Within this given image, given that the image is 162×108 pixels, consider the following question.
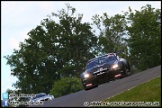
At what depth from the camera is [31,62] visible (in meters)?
74.3

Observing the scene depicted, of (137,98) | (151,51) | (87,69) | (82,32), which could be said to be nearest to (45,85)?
(82,32)

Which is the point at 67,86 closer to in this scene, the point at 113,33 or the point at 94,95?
the point at 113,33

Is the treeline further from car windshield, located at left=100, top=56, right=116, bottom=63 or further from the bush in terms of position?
car windshield, located at left=100, top=56, right=116, bottom=63

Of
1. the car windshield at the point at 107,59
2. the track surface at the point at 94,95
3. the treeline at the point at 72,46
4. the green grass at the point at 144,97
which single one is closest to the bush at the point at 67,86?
the treeline at the point at 72,46

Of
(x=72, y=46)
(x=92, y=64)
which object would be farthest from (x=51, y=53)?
(x=92, y=64)

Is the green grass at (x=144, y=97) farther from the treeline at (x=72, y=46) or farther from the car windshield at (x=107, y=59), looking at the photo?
the treeline at (x=72, y=46)

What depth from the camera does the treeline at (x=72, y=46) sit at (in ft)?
205

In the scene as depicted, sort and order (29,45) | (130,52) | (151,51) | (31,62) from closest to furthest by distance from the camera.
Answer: (151,51), (130,52), (31,62), (29,45)

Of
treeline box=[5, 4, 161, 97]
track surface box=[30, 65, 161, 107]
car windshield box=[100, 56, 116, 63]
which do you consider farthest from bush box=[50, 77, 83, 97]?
track surface box=[30, 65, 161, 107]

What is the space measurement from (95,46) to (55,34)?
9.19 metres

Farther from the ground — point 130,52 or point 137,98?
point 130,52

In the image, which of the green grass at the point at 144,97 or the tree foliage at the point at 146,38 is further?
the tree foliage at the point at 146,38

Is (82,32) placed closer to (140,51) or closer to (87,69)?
(140,51)

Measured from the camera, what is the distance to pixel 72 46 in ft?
254
